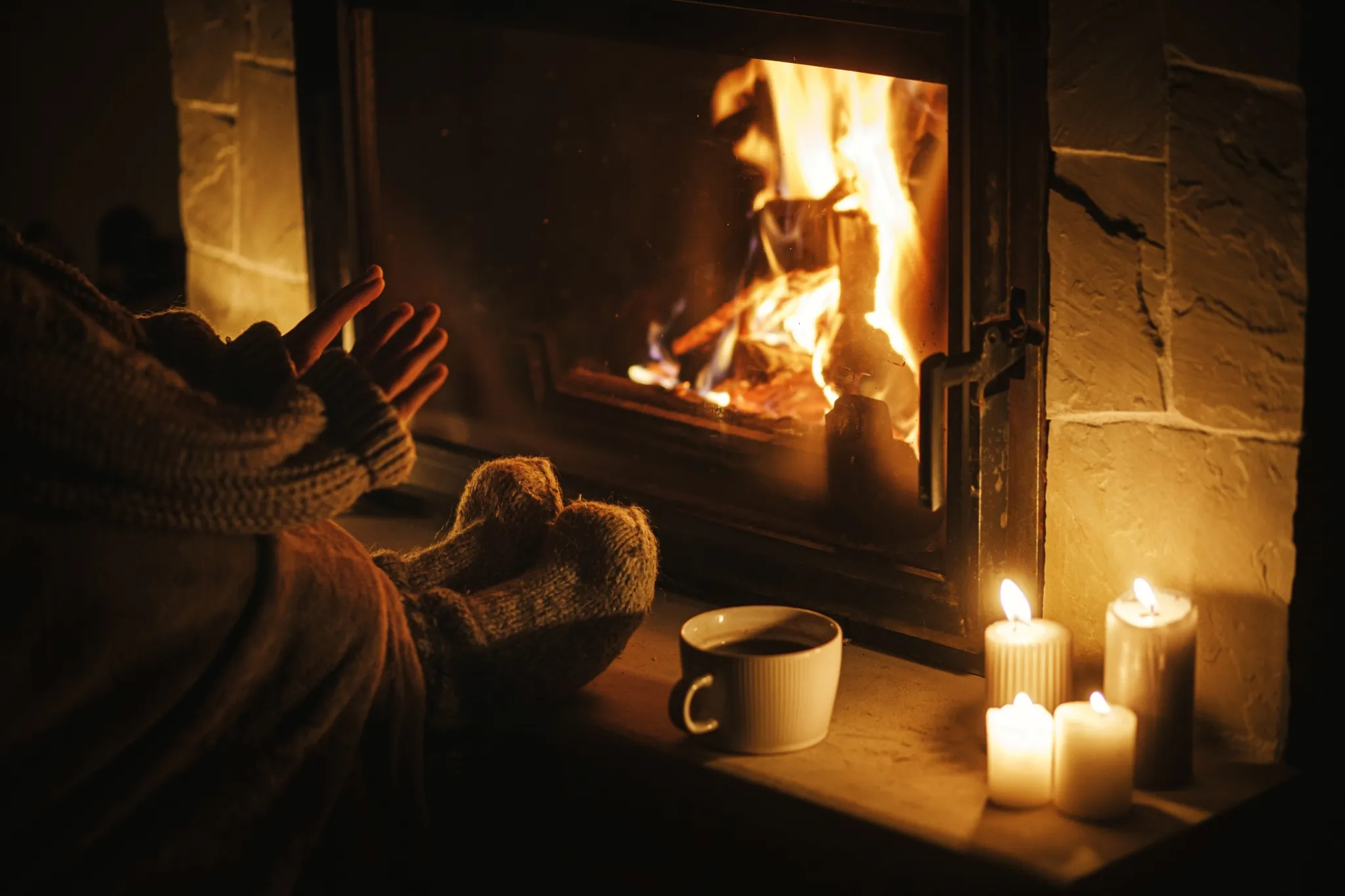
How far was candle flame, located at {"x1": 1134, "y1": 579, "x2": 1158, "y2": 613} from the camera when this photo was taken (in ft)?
3.83

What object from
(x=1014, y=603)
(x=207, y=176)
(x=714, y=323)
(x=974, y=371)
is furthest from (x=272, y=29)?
(x=1014, y=603)

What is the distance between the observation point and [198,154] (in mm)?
2094

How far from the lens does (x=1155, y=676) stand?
3.81ft

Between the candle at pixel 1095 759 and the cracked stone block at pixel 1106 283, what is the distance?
268 mm

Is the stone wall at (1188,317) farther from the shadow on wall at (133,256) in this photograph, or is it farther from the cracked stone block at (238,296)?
the shadow on wall at (133,256)

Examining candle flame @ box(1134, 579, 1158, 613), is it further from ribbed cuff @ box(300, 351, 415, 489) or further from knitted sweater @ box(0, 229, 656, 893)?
ribbed cuff @ box(300, 351, 415, 489)

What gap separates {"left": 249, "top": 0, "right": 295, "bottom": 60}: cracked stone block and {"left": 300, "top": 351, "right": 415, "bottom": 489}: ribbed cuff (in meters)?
0.83

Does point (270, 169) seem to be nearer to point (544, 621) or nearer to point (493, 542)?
point (493, 542)

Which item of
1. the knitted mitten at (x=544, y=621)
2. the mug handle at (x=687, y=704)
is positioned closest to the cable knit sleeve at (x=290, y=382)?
the knitted mitten at (x=544, y=621)

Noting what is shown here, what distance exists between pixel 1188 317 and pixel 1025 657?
31 centimetres

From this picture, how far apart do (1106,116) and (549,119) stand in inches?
28.8

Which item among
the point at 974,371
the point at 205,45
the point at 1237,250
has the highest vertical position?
the point at 205,45

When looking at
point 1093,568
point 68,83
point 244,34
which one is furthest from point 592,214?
point 68,83

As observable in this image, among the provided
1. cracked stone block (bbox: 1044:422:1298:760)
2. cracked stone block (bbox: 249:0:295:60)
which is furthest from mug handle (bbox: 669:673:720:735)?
cracked stone block (bbox: 249:0:295:60)
